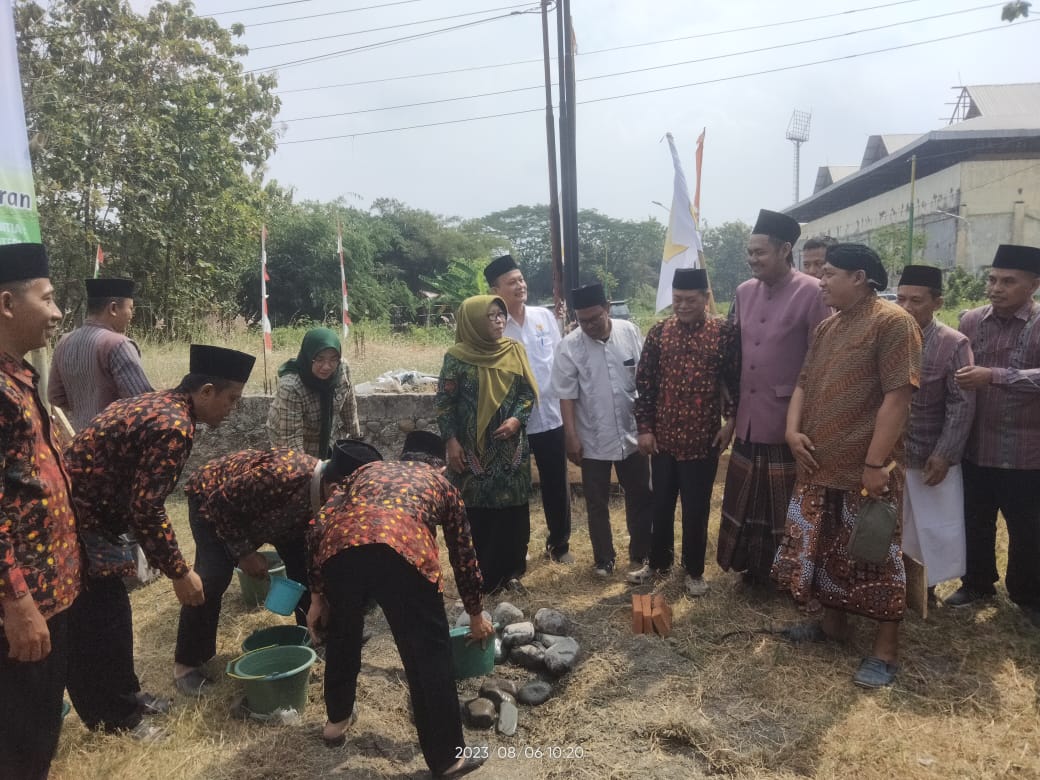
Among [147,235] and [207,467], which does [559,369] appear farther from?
[147,235]

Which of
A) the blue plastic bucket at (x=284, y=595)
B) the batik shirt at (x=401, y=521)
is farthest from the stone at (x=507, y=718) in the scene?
the blue plastic bucket at (x=284, y=595)

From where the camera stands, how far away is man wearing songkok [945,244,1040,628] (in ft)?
11.1

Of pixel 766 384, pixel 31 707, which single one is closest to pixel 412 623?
pixel 31 707

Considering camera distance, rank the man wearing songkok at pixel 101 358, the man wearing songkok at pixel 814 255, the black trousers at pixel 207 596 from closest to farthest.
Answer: the black trousers at pixel 207 596 < the man wearing songkok at pixel 101 358 < the man wearing songkok at pixel 814 255

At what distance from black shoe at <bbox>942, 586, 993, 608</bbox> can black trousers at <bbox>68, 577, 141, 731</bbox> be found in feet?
13.1

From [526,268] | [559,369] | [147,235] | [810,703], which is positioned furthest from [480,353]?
[526,268]

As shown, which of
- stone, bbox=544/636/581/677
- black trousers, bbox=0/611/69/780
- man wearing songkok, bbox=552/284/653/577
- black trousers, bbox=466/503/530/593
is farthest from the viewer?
man wearing songkok, bbox=552/284/653/577

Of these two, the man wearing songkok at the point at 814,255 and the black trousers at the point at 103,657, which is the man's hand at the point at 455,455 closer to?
the black trousers at the point at 103,657

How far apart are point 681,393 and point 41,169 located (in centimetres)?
1239

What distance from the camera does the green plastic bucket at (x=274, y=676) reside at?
2.86 meters

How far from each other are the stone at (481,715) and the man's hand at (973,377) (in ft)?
8.78

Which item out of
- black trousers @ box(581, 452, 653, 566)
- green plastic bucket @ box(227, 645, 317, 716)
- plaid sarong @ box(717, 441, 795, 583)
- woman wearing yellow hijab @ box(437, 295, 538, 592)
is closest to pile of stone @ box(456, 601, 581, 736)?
woman wearing yellow hijab @ box(437, 295, 538, 592)

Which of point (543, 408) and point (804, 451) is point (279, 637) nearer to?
point (543, 408)

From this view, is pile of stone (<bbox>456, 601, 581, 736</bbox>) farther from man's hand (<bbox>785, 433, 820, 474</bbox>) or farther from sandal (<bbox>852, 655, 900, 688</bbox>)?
man's hand (<bbox>785, 433, 820, 474</bbox>)
